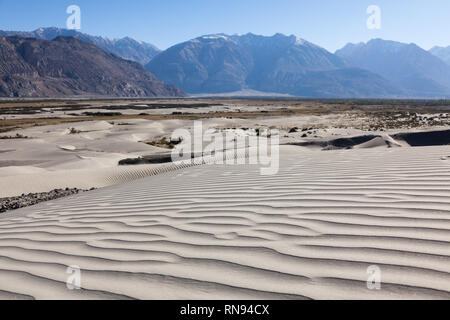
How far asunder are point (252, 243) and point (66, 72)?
5659 inches

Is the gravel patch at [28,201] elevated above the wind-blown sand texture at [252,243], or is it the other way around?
the wind-blown sand texture at [252,243]

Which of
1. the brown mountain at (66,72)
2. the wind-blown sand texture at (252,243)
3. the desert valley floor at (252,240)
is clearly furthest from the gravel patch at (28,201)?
the brown mountain at (66,72)

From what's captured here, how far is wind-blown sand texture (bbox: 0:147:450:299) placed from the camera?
185 centimetres

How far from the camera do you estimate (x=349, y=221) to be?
8.43 feet

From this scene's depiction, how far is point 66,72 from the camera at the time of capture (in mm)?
131000

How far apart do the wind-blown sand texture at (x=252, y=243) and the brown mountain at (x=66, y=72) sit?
11357cm

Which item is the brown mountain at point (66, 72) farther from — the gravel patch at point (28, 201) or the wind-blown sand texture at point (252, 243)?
the wind-blown sand texture at point (252, 243)

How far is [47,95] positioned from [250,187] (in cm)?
12016

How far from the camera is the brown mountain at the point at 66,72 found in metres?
110

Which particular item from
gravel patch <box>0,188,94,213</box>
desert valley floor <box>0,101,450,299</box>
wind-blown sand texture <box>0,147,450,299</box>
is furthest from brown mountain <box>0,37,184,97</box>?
wind-blown sand texture <box>0,147,450,299</box>

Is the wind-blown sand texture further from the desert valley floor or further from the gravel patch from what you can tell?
the gravel patch

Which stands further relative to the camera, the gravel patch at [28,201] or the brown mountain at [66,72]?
the brown mountain at [66,72]
